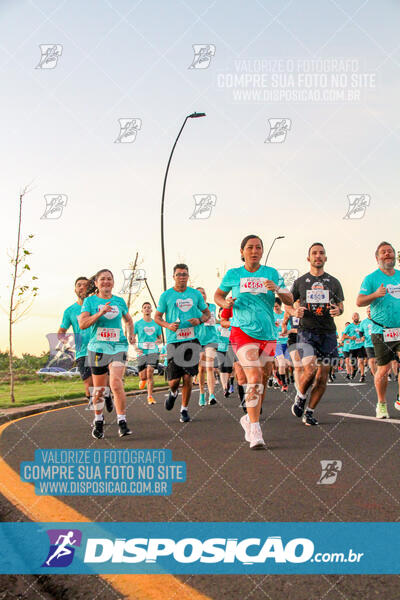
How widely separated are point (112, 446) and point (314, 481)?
2428mm

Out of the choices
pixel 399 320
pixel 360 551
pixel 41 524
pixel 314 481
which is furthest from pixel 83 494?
pixel 399 320

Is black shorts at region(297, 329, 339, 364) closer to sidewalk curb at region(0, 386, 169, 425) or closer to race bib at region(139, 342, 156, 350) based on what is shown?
sidewalk curb at region(0, 386, 169, 425)

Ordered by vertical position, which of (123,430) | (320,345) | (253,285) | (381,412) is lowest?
(381,412)

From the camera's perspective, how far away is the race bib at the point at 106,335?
23.9ft

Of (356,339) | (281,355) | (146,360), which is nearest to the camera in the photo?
(146,360)

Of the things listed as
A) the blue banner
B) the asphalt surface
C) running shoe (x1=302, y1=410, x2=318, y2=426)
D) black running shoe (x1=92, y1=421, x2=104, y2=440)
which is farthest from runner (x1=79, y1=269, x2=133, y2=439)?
the blue banner

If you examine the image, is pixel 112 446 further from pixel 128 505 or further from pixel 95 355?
pixel 128 505

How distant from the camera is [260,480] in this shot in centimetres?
437

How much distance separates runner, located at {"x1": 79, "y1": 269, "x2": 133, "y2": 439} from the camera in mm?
7090

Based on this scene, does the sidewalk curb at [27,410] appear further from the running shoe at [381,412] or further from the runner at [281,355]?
the running shoe at [381,412]

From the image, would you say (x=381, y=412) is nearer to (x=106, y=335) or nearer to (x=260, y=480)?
(x=106, y=335)

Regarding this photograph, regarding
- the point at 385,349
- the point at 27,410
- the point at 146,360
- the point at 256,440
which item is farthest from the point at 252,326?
the point at 146,360

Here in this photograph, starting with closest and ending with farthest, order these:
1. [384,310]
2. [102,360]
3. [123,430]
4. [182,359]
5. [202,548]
A: [202,548], [123,430], [102,360], [384,310], [182,359]

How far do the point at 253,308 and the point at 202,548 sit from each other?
3.77 meters
